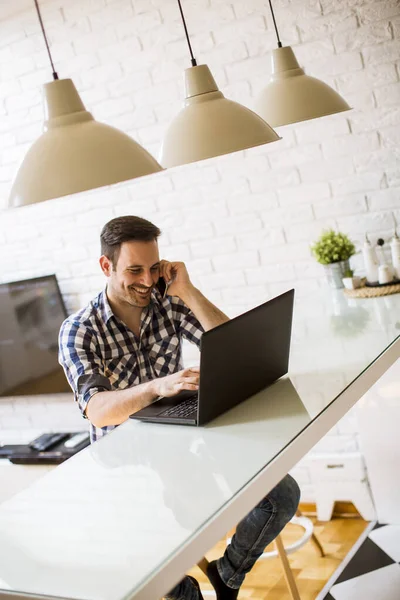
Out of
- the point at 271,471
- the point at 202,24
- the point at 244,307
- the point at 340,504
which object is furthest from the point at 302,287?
the point at 271,471

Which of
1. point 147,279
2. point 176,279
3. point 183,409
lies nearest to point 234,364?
point 183,409

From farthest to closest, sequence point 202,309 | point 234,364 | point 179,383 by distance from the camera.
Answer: point 202,309
point 179,383
point 234,364

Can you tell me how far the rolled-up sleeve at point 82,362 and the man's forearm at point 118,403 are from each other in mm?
43

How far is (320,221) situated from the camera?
3.15 m

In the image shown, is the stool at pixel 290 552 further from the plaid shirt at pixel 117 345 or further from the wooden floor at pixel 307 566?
the plaid shirt at pixel 117 345

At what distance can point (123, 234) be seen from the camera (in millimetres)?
2385

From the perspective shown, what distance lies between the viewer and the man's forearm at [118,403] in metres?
1.97

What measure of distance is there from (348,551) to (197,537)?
1.90 m

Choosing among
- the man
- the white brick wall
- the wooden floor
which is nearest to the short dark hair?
the man

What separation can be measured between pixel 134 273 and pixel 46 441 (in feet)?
5.53

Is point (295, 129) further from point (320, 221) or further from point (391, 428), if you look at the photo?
point (391, 428)

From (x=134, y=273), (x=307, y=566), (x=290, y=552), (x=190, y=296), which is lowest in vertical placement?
(x=307, y=566)

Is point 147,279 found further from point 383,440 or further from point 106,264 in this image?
point 383,440

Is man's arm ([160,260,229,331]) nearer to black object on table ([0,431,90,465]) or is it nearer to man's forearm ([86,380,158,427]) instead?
man's forearm ([86,380,158,427])
